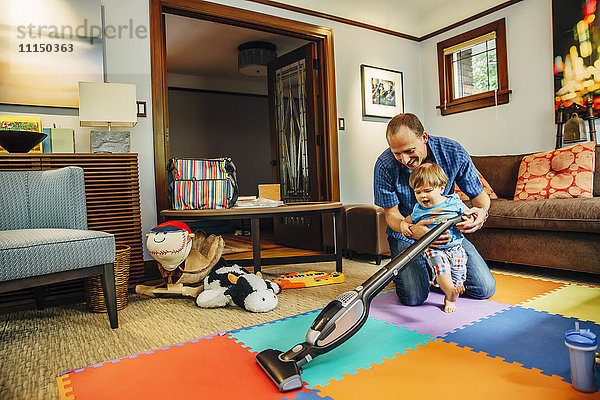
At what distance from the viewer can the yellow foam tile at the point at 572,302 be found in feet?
6.26

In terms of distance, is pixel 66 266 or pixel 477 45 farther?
pixel 477 45

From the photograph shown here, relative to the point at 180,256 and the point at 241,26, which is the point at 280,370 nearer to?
the point at 180,256

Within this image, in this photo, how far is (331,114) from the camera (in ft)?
13.6

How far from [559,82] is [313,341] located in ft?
11.7

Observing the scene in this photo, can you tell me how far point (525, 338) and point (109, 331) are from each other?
5.97 ft

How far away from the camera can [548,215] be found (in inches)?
105

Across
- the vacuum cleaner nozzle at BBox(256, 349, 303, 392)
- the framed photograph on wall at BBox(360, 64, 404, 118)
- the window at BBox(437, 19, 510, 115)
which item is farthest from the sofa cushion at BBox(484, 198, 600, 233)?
the vacuum cleaner nozzle at BBox(256, 349, 303, 392)

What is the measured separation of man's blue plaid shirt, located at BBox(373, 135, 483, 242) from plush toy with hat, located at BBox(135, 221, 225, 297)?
1142 millimetres

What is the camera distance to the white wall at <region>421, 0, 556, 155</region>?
382 centimetres

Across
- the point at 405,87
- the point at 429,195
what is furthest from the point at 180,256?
the point at 405,87

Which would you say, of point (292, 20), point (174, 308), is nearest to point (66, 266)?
point (174, 308)

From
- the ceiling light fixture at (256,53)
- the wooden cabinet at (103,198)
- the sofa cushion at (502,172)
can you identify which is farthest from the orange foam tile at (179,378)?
the ceiling light fixture at (256,53)

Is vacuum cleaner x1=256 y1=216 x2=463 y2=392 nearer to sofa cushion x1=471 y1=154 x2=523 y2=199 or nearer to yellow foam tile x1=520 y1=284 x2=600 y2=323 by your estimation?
yellow foam tile x1=520 y1=284 x2=600 y2=323

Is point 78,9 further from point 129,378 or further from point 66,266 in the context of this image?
point 129,378
